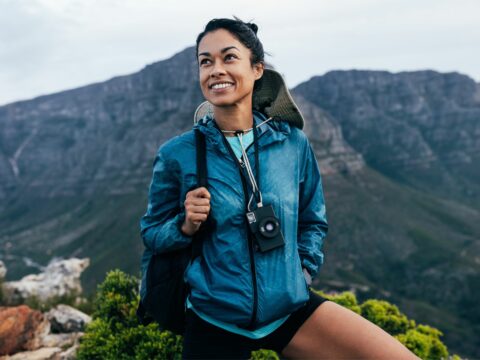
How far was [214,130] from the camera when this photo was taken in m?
2.70

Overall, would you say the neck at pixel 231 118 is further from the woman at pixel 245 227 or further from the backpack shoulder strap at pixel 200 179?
the backpack shoulder strap at pixel 200 179

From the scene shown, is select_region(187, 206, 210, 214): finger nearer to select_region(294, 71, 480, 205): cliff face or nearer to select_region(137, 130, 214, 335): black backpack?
select_region(137, 130, 214, 335): black backpack

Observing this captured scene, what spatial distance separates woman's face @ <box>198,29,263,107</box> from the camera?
2729 millimetres

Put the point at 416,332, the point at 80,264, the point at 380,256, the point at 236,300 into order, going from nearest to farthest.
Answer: the point at 236,300 < the point at 416,332 < the point at 80,264 < the point at 380,256

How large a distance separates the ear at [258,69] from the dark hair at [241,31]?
4 cm

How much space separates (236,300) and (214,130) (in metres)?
0.96

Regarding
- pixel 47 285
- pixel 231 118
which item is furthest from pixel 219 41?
pixel 47 285

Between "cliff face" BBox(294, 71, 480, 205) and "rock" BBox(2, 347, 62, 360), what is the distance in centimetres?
13451

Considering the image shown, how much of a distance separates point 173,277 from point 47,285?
829 inches

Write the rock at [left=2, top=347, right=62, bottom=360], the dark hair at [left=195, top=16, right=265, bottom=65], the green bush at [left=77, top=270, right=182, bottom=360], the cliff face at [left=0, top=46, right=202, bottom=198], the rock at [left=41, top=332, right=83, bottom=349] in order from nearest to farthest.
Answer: the dark hair at [left=195, top=16, right=265, bottom=65] → the green bush at [left=77, top=270, right=182, bottom=360] → the rock at [left=2, top=347, right=62, bottom=360] → the rock at [left=41, top=332, right=83, bottom=349] → the cliff face at [left=0, top=46, right=202, bottom=198]

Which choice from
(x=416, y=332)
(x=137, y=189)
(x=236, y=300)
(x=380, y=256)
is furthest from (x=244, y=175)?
(x=137, y=189)

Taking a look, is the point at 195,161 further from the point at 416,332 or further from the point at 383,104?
the point at 383,104

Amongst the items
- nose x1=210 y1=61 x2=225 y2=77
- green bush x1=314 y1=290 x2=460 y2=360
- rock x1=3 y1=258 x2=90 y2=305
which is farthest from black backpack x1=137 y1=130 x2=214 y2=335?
rock x1=3 y1=258 x2=90 y2=305

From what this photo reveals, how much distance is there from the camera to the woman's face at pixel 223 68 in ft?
8.95
